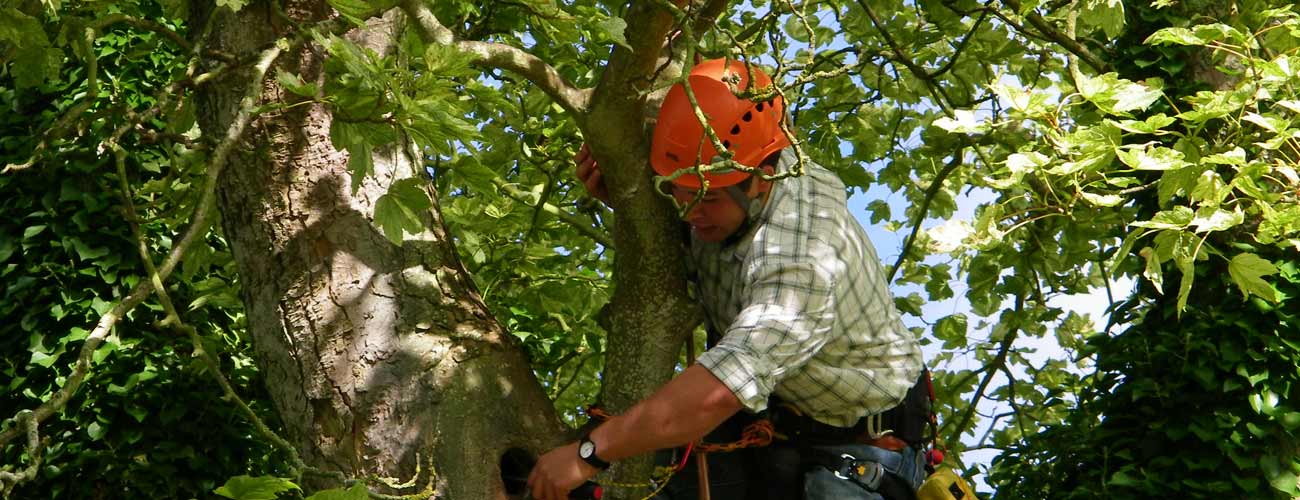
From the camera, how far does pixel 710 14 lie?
3525mm

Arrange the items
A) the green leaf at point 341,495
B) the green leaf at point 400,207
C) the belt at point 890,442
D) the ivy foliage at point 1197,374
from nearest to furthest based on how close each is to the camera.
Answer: the green leaf at point 341,495 → the green leaf at point 400,207 → the belt at point 890,442 → the ivy foliage at point 1197,374

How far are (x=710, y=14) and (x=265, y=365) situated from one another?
4.79 ft

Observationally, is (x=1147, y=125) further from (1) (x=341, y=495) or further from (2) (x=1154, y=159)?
(1) (x=341, y=495)

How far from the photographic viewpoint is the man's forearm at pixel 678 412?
3.12 meters

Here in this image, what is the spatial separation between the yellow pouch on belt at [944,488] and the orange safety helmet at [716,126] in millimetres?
1027

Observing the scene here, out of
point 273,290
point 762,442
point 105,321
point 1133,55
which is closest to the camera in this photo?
point 105,321

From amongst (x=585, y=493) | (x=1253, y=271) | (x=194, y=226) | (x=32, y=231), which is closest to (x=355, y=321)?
(x=194, y=226)

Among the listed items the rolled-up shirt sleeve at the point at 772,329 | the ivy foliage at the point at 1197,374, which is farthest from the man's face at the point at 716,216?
the ivy foliage at the point at 1197,374

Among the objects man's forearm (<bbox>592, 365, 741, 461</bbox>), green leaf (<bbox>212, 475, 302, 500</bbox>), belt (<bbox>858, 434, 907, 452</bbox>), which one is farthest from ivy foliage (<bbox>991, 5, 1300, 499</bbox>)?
green leaf (<bbox>212, 475, 302, 500</bbox>)

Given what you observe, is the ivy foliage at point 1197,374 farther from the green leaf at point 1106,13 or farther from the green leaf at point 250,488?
the green leaf at point 250,488

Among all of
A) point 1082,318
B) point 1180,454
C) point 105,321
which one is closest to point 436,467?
point 105,321

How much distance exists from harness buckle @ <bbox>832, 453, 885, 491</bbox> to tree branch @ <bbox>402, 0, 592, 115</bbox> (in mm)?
1188

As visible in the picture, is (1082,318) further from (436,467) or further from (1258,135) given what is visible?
(436,467)

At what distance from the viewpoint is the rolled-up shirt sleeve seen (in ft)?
10.3
